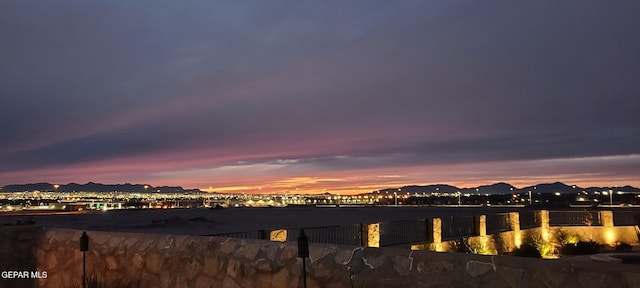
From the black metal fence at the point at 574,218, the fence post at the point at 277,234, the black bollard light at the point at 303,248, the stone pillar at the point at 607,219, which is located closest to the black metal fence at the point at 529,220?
the black metal fence at the point at 574,218

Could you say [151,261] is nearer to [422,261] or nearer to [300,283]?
[300,283]

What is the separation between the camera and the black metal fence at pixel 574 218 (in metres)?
28.9

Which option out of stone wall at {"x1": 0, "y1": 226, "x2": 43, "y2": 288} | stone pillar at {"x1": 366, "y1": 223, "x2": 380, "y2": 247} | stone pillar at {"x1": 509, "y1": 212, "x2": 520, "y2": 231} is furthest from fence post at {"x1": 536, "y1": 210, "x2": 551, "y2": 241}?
stone wall at {"x1": 0, "y1": 226, "x2": 43, "y2": 288}

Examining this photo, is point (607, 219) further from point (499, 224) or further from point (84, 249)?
point (84, 249)

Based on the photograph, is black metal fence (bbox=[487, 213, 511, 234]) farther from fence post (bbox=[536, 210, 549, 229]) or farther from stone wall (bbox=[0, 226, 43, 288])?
stone wall (bbox=[0, 226, 43, 288])

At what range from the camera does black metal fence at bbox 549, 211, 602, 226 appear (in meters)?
28.9

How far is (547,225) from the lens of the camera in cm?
2822

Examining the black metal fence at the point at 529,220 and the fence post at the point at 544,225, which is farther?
the black metal fence at the point at 529,220

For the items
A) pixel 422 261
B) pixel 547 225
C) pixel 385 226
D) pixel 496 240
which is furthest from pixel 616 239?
pixel 422 261

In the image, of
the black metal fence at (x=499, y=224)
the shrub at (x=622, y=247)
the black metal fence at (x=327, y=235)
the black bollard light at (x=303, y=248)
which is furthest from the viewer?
the black metal fence at (x=499, y=224)

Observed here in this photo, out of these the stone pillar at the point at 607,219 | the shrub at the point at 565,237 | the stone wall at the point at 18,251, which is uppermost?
the stone wall at the point at 18,251

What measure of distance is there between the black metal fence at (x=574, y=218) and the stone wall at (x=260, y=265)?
2533 cm

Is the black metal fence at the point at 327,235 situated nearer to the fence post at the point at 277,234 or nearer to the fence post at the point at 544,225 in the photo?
the fence post at the point at 277,234

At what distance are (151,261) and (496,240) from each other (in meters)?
21.3
